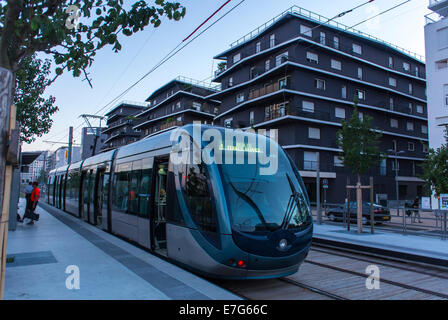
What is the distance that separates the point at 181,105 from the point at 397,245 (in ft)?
159

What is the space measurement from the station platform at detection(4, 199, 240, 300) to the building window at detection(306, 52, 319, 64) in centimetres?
3366

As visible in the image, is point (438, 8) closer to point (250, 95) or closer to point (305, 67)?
point (305, 67)

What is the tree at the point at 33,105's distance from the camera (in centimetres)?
1397

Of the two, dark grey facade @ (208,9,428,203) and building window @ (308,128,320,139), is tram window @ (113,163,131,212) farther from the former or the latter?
building window @ (308,128,320,139)

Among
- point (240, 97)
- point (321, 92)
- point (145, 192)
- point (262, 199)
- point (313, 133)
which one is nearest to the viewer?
point (262, 199)

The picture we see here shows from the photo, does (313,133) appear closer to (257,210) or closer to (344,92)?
(344,92)

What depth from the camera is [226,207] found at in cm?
545

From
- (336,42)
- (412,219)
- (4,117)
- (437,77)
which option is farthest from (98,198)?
(336,42)

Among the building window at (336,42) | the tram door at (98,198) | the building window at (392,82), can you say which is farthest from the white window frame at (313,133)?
the tram door at (98,198)

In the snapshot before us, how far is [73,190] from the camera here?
17375 millimetres

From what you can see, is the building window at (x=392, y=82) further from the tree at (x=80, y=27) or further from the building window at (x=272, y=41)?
the tree at (x=80, y=27)

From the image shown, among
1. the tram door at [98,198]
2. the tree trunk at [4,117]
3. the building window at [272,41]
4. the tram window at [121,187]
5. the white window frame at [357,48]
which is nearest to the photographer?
the tree trunk at [4,117]

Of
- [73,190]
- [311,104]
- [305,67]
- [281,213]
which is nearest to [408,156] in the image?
[311,104]

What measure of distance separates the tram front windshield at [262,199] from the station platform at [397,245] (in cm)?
431
